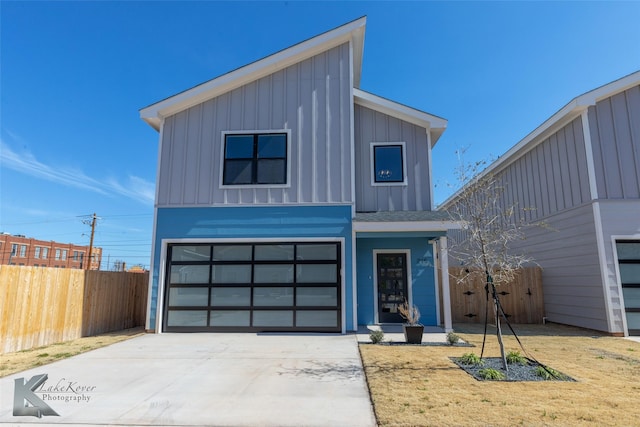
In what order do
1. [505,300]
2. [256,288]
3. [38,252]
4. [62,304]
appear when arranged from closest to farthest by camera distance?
[62,304] → [256,288] → [505,300] → [38,252]

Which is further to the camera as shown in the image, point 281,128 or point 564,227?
point 564,227

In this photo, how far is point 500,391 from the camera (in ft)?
14.4

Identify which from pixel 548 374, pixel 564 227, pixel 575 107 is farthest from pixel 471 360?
pixel 575 107

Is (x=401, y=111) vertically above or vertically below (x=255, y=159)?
above

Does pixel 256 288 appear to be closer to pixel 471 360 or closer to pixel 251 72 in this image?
pixel 471 360

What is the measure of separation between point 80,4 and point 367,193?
10.1 meters

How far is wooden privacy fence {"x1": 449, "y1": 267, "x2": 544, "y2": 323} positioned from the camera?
1117 cm

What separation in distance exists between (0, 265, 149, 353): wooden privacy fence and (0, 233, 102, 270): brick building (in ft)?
118

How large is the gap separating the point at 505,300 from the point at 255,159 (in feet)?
29.7

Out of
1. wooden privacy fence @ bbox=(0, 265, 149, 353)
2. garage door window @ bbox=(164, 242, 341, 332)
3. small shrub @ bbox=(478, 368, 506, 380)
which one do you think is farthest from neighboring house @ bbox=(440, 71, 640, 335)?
wooden privacy fence @ bbox=(0, 265, 149, 353)

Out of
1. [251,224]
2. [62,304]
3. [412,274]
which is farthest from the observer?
[412,274]

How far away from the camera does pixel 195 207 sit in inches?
375

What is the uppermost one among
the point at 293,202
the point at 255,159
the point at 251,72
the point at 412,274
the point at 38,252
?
the point at 251,72

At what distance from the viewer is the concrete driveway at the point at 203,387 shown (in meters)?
3.68
